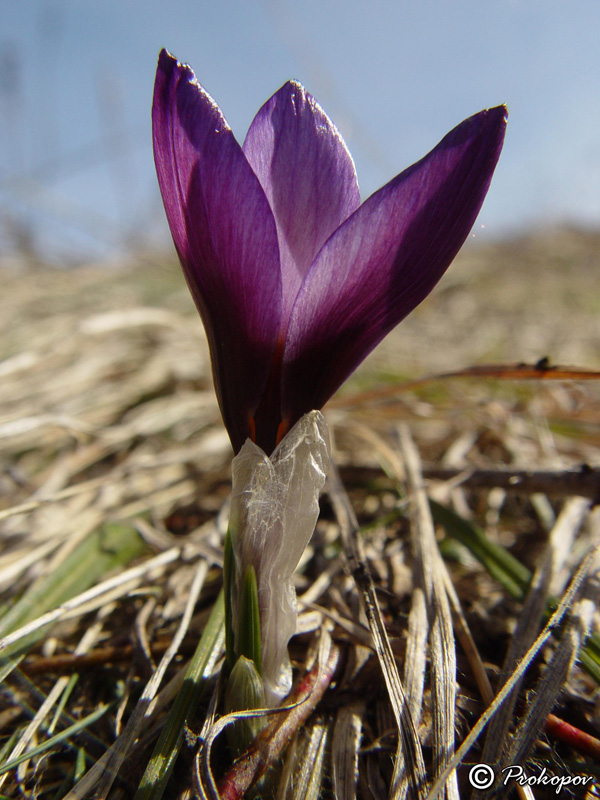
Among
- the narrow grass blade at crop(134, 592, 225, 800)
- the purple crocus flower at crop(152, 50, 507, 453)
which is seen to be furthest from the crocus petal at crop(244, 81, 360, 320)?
the narrow grass blade at crop(134, 592, 225, 800)

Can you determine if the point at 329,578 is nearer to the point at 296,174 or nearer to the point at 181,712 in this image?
the point at 181,712

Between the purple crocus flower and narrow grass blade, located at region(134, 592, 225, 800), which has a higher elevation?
the purple crocus flower

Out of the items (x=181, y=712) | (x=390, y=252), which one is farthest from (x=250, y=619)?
(x=390, y=252)

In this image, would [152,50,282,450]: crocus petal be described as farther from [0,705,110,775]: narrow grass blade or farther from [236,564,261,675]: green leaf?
[0,705,110,775]: narrow grass blade

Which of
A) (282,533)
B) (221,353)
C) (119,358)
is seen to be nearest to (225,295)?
(221,353)

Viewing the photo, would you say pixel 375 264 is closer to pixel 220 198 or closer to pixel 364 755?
pixel 220 198

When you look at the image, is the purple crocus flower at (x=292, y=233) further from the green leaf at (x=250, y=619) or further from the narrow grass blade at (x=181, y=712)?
the narrow grass blade at (x=181, y=712)

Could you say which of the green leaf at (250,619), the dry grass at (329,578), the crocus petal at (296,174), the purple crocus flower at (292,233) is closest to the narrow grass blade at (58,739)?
the dry grass at (329,578)
